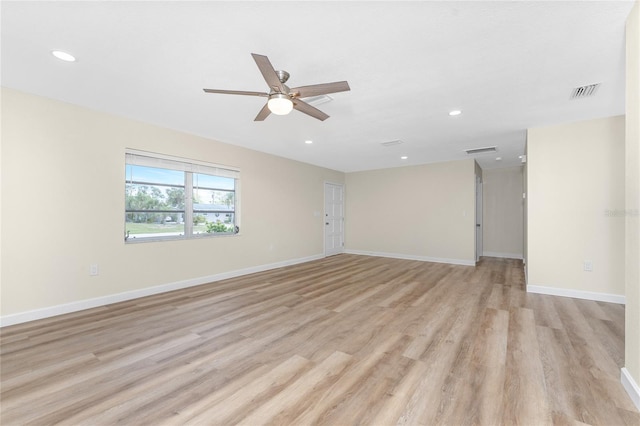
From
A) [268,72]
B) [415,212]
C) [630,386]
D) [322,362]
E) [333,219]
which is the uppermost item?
[268,72]

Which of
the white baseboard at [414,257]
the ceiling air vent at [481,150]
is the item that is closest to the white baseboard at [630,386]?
the ceiling air vent at [481,150]

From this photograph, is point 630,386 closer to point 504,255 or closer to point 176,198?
point 176,198

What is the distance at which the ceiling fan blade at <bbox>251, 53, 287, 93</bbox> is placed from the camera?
5.79 ft

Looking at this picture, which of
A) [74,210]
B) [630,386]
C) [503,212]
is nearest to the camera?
[630,386]

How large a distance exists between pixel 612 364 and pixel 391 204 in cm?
563

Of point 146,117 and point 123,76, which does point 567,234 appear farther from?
point 146,117

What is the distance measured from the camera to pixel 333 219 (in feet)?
26.1

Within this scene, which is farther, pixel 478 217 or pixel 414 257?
pixel 414 257

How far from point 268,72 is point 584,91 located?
11.2 ft

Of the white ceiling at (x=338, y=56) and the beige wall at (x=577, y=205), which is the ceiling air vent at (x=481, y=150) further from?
the white ceiling at (x=338, y=56)

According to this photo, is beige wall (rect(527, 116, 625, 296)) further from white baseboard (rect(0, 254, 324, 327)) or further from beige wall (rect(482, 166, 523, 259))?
white baseboard (rect(0, 254, 324, 327))

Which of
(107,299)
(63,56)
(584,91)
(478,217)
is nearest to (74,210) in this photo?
(107,299)

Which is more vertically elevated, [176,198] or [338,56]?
[338,56]

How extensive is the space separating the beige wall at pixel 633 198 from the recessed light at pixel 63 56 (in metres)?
4.18
